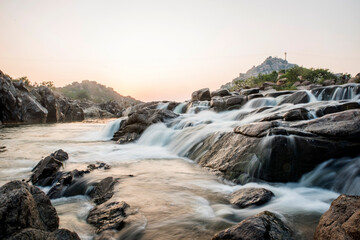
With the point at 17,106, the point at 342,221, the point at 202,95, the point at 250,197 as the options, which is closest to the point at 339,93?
the point at 202,95

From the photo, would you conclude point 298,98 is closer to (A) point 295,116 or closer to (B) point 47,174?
(A) point 295,116

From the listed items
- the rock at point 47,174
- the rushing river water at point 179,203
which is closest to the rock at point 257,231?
the rushing river water at point 179,203

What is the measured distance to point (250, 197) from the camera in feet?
14.4

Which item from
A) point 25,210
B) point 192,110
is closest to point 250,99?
point 192,110

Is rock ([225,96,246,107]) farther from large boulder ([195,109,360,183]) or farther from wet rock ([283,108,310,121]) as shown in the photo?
large boulder ([195,109,360,183])

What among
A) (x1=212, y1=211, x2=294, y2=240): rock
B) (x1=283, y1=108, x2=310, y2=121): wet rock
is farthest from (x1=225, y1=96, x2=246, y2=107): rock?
(x1=212, y1=211, x2=294, y2=240): rock

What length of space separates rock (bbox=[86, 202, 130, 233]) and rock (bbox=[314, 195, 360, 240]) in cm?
262

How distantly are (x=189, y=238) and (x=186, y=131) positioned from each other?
760 cm

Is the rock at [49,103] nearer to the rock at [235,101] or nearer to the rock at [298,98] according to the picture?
the rock at [235,101]

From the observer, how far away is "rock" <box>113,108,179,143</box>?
13511 millimetres

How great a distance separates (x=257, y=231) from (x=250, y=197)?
179 centimetres

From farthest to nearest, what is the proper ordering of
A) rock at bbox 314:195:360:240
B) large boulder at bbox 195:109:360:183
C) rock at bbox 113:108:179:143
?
1. rock at bbox 113:108:179:143
2. large boulder at bbox 195:109:360:183
3. rock at bbox 314:195:360:240

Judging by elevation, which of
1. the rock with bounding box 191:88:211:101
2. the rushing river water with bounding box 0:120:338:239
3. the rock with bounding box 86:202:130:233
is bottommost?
the rushing river water with bounding box 0:120:338:239

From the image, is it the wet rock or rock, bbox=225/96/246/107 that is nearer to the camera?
the wet rock
